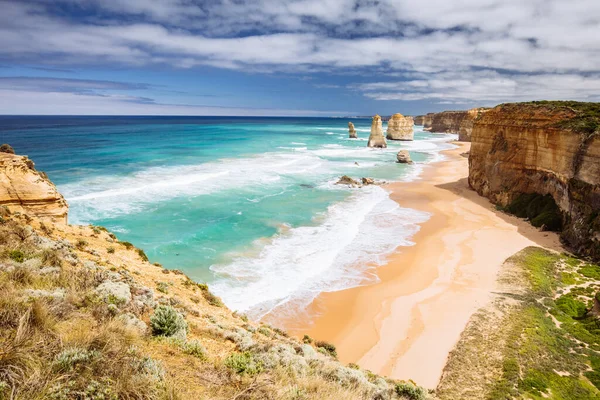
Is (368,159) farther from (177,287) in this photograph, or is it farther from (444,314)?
(177,287)

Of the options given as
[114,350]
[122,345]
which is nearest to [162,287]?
[122,345]

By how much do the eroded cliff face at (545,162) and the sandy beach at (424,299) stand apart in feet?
7.37

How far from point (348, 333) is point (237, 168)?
116 feet

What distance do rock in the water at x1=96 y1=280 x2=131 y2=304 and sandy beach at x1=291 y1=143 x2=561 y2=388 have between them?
728 centimetres

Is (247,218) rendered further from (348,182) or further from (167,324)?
(167,324)

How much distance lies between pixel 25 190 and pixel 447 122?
416 ft

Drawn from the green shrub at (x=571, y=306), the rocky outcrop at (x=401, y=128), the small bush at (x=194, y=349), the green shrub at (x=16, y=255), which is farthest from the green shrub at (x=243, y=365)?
the rocky outcrop at (x=401, y=128)

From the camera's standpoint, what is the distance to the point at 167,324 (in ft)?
21.6

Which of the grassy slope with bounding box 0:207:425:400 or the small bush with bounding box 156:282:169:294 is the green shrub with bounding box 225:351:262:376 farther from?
the small bush with bounding box 156:282:169:294

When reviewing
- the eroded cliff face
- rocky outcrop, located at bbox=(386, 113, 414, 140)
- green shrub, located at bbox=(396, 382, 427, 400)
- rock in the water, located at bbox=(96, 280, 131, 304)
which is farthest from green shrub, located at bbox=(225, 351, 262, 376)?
rocky outcrop, located at bbox=(386, 113, 414, 140)

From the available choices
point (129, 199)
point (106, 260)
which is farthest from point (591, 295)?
point (129, 199)

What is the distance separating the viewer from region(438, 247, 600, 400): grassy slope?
368 inches

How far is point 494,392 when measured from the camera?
9102 millimetres

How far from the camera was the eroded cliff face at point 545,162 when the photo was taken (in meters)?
19.2
